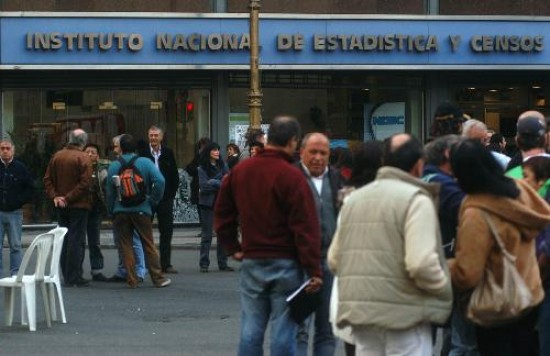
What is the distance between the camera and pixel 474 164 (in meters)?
6.44

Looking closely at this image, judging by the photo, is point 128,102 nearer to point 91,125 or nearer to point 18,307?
point 91,125

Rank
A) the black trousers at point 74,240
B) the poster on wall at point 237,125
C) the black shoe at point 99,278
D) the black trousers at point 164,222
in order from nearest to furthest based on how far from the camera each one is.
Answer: the black trousers at point 74,240
the black shoe at point 99,278
the black trousers at point 164,222
the poster on wall at point 237,125

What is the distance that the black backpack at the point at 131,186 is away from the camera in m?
14.2

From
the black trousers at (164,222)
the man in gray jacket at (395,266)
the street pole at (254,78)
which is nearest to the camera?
the man in gray jacket at (395,266)

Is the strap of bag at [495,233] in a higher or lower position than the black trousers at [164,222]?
higher

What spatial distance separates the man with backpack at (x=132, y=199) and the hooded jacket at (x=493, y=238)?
816 cm

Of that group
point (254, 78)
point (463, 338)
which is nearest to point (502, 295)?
point (463, 338)

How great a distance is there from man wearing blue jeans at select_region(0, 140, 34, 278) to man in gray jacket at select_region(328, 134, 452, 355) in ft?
31.2

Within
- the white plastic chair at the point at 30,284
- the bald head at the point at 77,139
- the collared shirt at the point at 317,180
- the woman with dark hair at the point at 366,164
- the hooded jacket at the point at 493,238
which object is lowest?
the white plastic chair at the point at 30,284

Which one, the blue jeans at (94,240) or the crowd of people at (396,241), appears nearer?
the crowd of people at (396,241)

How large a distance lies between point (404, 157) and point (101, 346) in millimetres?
5035

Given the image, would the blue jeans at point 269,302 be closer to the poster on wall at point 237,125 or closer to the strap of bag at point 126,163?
the strap of bag at point 126,163

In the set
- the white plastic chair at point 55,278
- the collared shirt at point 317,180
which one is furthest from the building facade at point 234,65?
the collared shirt at point 317,180

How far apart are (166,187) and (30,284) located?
4.67 metres
